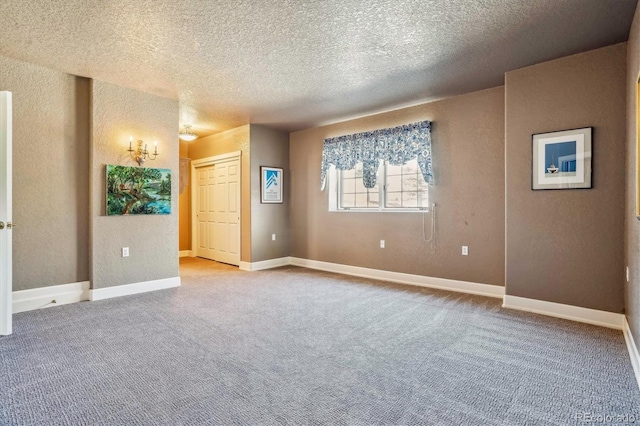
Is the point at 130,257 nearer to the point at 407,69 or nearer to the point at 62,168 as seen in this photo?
the point at 62,168

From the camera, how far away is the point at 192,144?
25.5 feet

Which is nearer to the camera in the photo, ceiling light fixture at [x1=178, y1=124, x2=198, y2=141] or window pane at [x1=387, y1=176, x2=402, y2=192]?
window pane at [x1=387, y1=176, x2=402, y2=192]

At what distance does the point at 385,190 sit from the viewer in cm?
553

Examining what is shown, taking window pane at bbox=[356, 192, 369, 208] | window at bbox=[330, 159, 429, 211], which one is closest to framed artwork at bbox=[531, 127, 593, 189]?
window at bbox=[330, 159, 429, 211]

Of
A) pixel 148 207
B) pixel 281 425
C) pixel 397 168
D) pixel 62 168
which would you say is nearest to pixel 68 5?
pixel 62 168

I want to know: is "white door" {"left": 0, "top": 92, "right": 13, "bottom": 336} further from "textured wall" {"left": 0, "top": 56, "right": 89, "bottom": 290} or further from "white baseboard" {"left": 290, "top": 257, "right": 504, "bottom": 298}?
"white baseboard" {"left": 290, "top": 257, "right": 504, "bottom": 298}

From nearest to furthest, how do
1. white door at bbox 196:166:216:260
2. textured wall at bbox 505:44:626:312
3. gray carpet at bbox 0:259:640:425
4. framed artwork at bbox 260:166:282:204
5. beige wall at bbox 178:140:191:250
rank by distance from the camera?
gray carpet at bbox 0:259:640:425
textured wall at bbox 505:44:626:312
framed artwork at bbox 260:166:282:204
white door at bbox 196:166:216:260
beige wall at bbox 178:140:191:250

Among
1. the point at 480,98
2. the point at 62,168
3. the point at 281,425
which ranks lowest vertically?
the point at 281,425

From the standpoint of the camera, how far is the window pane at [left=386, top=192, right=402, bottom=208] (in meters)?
5.36

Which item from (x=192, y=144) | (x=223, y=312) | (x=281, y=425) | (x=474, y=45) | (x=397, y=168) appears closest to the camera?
(x=281, y=425)

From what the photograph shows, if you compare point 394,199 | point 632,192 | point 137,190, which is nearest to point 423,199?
point 394,199

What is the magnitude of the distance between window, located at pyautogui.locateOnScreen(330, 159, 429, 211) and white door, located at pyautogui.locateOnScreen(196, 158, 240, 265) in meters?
2.00

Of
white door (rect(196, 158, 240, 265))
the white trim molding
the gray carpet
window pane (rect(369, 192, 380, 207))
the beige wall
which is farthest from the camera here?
the beige wall

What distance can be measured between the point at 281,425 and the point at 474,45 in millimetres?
3474
